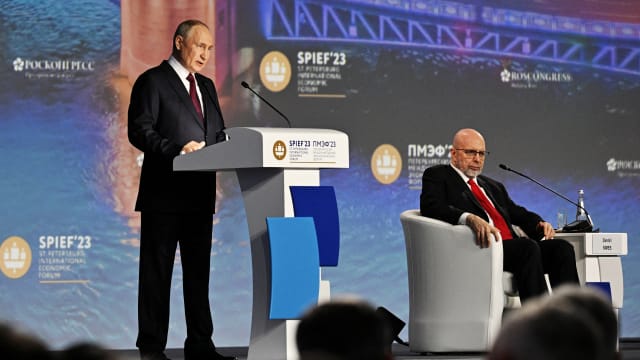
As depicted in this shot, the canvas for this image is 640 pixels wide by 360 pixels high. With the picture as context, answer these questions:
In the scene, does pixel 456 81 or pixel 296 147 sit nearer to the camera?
pixel 296 147

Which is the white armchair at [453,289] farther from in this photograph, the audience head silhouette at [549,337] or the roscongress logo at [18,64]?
the audience head silhouette at [549,337]

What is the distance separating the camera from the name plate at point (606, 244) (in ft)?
19.7

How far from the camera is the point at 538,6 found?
24.8 ft

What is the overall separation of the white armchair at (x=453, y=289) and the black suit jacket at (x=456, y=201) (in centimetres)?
6

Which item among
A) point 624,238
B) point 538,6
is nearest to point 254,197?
point 624,238

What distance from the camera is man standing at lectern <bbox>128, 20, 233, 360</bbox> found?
4445 millimetres

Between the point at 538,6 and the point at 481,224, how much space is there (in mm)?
2763

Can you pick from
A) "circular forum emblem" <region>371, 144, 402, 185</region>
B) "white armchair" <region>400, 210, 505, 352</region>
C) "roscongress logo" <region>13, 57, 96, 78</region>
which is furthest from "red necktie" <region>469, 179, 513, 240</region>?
"roscongress logo" <region>13, 57, 96, 78</region>

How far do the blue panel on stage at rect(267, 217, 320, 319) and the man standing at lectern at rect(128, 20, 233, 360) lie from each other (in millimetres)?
420

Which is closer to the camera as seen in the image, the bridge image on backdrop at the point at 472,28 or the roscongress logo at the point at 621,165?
the bridge image on backdrop at the point at 472,28

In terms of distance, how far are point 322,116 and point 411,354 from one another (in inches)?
80.1

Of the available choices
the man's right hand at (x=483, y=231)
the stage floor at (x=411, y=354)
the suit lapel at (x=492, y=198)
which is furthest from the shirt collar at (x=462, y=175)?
the stage floor at (x=411, y=354)

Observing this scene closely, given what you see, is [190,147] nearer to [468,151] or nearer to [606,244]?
[468,151]

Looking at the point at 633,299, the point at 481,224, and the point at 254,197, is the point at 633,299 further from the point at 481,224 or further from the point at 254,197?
the point at 254,197
